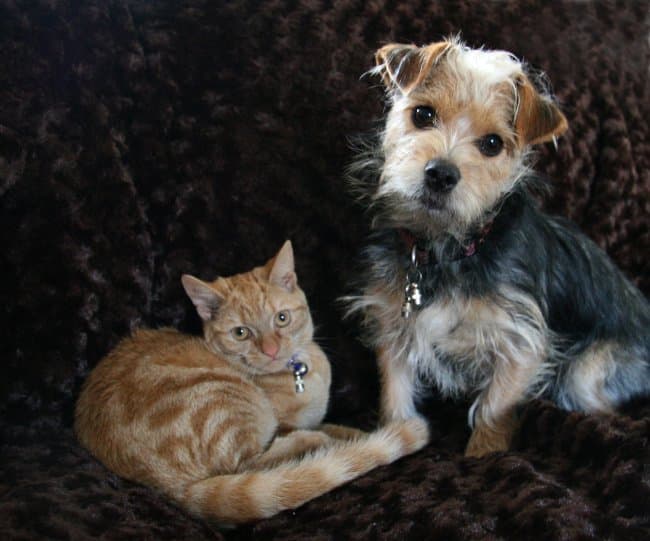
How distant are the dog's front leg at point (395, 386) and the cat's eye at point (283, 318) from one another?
1.01 ft

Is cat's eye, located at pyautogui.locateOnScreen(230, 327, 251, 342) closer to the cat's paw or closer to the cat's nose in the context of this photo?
the cat's nose

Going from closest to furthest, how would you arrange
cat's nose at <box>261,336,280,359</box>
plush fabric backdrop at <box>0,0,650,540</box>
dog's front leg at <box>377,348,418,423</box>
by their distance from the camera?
1. plush fabric backdrop at <box>0,0,650,540</box>
2. cat's nose at <box>261,336,280,359</box>
3. dog's front leg at <box>377,348,418,423</box>

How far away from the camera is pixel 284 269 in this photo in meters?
1.85

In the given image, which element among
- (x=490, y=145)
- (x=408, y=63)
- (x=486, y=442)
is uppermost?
(x=408, y=63)

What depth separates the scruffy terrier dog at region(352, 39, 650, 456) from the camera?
1.65 metres

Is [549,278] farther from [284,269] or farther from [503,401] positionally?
[284,269]

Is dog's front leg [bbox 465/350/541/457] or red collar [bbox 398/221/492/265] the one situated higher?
red collar [bbox 398/221/492/265]

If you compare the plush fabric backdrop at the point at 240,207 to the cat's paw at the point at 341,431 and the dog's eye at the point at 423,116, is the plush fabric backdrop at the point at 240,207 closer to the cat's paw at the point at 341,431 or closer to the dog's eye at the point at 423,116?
the cat's paw at the point at 341,431

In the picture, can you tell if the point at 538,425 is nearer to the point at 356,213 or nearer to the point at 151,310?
the point at 356,213

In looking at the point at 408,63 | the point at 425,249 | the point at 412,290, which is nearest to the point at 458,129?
the point at 408,63

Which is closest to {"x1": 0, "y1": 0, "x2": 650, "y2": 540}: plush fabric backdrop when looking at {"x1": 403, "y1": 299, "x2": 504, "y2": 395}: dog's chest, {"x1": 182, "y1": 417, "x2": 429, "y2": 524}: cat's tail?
{"x1": 182, "y1": 417, "x2": 429, "y2": 524}: cat's tail

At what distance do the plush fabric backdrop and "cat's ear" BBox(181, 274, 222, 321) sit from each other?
136 millimetres

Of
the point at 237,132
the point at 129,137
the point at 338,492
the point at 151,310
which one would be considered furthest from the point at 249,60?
the point at 338,492

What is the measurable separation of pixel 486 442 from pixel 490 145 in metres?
0.77
